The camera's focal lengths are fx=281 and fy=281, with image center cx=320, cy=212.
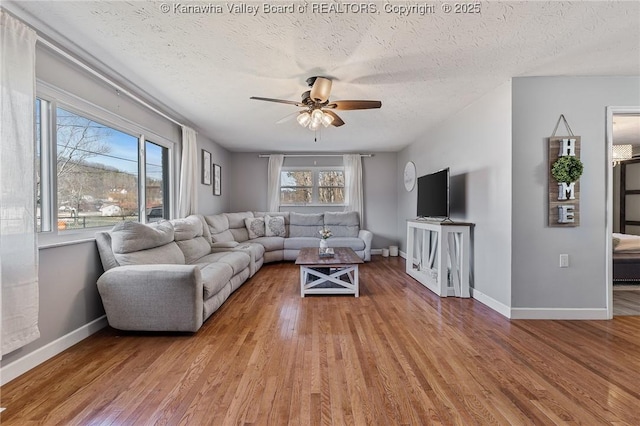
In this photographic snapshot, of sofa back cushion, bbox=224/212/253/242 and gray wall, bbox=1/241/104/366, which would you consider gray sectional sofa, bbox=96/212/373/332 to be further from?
sofa back cushion, bbox=224/212/253/242

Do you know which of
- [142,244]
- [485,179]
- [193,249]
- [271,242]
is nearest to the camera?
[142,244]

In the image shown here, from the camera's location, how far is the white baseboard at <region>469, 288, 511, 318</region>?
9.10 feet

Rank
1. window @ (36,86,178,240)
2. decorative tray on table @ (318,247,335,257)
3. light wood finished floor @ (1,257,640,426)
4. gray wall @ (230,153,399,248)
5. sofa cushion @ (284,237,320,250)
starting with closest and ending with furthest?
light wood finished floor @ (1,257,640,426), window @ (36,86,178,240), decorative tray on table @ (318,247,335,257), sofa cushion @ (284,237,320,250), gray wall @ (230,153,399,248)

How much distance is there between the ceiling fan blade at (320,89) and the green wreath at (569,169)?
228 centimetres

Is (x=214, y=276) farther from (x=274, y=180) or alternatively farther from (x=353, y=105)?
(x=274, y=180)

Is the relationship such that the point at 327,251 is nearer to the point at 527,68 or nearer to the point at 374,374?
the point at 374,374

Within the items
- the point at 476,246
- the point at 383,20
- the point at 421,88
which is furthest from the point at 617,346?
the point at 383,20

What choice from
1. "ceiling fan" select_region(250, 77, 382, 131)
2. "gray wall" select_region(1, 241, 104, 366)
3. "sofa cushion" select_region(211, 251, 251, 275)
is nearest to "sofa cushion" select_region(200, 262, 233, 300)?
"sofa cushion" select_region(211, 251, 251, 275)

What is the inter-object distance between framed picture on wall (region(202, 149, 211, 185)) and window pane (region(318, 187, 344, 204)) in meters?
2.50

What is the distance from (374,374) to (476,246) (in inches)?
86.6

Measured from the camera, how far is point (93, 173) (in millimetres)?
2650

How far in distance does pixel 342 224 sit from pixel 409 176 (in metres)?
1.69

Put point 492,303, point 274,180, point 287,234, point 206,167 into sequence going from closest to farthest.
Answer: point 492,303
point 206,167
point 287,234
point 274,180

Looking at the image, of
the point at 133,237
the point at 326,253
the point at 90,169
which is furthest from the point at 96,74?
the point at 326,253
